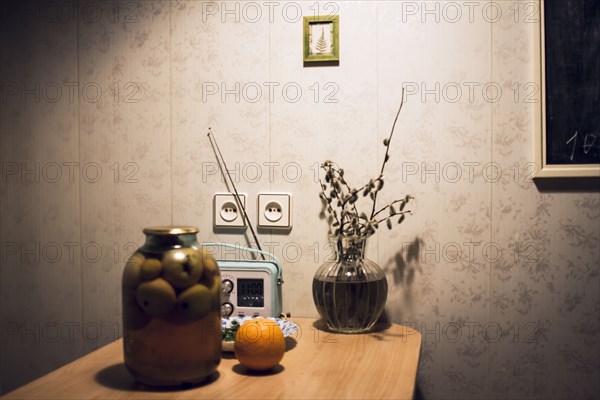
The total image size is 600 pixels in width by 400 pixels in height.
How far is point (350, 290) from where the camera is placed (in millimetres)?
1334

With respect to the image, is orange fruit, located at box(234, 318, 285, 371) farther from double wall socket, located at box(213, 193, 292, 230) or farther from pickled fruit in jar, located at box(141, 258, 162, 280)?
double wall socket, located at box(213, 193, 292, 230)

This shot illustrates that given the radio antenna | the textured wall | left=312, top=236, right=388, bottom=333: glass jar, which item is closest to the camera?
left=312, top=236, right=388, bottom=333: glass jar

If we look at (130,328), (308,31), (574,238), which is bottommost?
(130,328)

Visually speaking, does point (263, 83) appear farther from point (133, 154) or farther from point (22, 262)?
point (22, 262)

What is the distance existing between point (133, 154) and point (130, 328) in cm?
75

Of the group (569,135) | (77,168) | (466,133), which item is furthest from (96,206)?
(569,135)

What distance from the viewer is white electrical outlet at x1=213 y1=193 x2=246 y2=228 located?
5.14ft

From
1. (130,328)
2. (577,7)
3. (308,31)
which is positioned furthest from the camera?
(308,31)

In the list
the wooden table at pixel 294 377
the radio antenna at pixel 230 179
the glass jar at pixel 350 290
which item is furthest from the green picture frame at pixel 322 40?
the wooden table at pixel 294 377

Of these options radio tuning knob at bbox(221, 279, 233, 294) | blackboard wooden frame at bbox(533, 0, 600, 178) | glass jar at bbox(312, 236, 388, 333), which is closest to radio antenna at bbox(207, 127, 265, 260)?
radio tuning knob at bbox(221, 279, 233, 294)

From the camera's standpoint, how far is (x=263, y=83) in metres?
1.55

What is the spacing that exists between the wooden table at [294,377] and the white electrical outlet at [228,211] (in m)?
0.40

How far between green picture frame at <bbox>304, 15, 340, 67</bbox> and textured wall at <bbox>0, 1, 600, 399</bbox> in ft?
0.09

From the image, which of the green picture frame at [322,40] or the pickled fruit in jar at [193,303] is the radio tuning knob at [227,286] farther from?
the green picture frame at [322,40]
